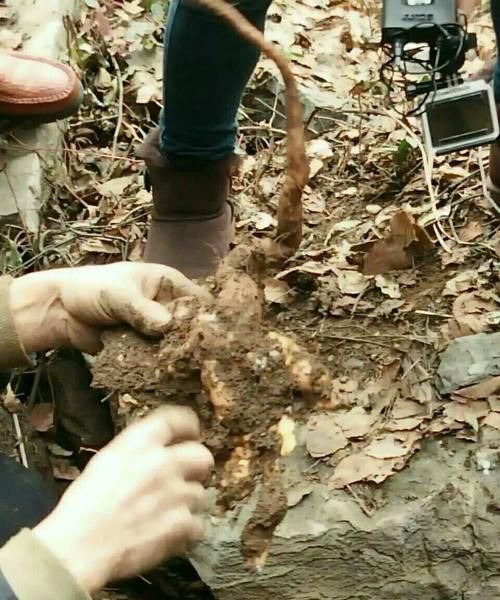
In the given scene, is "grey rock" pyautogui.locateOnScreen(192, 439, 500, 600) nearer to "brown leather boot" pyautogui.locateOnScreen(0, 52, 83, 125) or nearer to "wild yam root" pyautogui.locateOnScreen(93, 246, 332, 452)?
"wild yam root" pyautogui.locateOnScreen(93, 246, 332, 452)

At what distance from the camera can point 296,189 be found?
111 centimetres

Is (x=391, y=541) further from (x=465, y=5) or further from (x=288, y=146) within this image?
(x=465, y=5)

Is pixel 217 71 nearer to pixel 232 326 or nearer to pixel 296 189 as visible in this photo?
pixel 296 189

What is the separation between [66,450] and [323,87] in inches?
51.1

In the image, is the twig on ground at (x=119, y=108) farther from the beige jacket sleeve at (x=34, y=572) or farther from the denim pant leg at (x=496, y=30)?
the beige jacket sleeve at (x=34, y=572)

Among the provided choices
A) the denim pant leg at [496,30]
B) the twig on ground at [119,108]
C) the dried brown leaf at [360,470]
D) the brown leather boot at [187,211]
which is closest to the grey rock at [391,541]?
the dried brown leaf at [360,470]

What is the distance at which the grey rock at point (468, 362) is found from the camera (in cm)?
148

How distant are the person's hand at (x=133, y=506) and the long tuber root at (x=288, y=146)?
0.29 meters

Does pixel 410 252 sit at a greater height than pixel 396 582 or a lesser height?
greater

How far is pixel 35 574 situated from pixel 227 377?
31 cm

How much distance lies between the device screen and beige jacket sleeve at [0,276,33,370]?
3.07ft

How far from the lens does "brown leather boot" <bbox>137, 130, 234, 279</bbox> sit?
168 cm

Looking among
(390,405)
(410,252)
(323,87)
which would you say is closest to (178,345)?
(390,405)

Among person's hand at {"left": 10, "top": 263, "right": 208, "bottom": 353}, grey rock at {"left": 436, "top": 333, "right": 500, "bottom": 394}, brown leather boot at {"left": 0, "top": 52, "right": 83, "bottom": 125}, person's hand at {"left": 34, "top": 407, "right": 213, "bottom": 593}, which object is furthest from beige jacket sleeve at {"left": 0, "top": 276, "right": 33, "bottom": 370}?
brown leather boot at {"left": 0, "top": 52, "right": 83, "bottom": 125}
